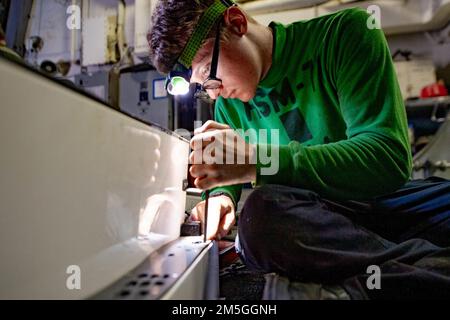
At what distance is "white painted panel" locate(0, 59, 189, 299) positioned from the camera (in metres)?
0.32

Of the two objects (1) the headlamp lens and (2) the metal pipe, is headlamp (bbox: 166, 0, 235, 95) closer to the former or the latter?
(1) the headlamp lens

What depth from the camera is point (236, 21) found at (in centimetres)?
85

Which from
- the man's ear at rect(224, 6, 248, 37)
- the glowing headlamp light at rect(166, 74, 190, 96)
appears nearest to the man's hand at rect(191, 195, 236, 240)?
the glowing headlamp light at rect(166, 74, 190, 96)

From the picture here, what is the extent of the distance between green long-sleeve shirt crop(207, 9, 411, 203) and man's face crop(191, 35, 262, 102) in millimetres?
70

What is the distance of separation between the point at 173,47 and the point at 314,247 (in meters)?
0.63

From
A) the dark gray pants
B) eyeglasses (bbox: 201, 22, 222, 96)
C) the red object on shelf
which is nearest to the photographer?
the dark gray pants

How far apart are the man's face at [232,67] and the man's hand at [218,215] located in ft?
1.19

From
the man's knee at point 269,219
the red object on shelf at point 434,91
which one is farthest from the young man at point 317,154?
the red object on shelf at point 434,91

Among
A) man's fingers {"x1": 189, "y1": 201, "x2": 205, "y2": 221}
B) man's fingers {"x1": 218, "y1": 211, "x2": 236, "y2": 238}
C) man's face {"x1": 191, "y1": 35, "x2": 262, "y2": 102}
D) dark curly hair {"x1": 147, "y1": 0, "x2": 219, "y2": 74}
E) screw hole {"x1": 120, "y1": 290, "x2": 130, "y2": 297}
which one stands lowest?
screw hole {"x1": 120, "y1": 290, "x2": 130, "y2": 297}

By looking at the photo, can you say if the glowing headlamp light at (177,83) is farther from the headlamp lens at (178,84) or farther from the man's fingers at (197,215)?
the man's fingers at (197,215)

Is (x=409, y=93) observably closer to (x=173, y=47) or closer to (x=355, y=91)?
(x=355, y=91)

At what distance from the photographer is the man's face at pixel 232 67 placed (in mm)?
826

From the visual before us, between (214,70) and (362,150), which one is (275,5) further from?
(362,150)

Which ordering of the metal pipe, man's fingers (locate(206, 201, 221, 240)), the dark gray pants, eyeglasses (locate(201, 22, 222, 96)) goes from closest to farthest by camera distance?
the dark gray pants, eyeglasses (locate(201, 22, 222, 96)), man's fingers (locate(206, 201, 221, 240)), the metal pipe
